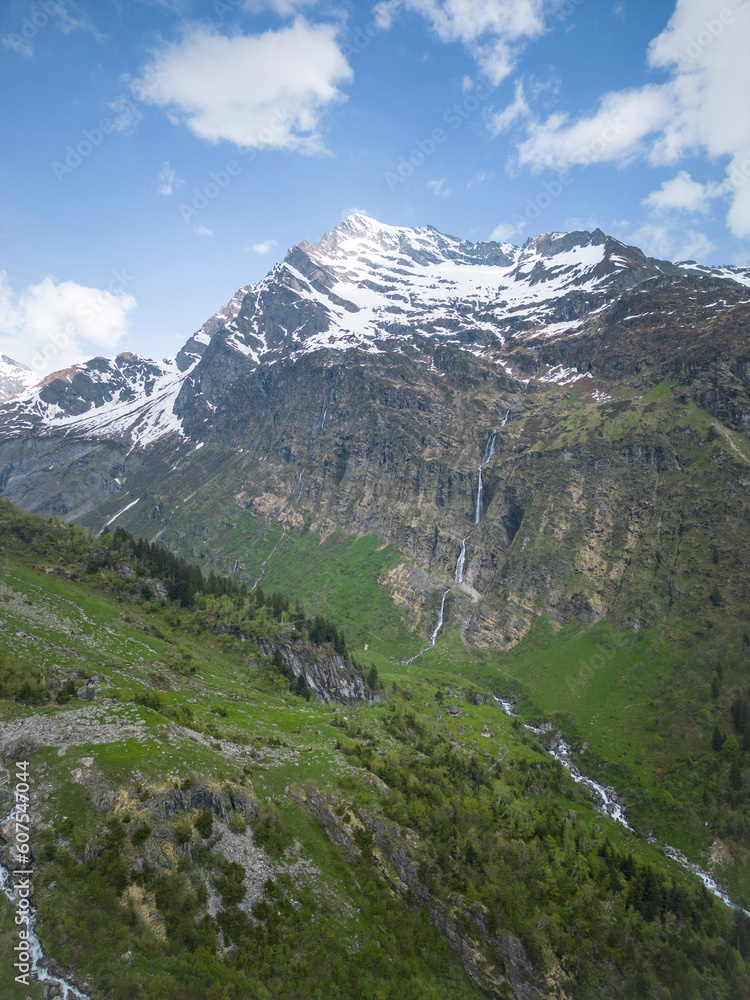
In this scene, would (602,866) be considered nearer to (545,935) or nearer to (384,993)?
(545,935)

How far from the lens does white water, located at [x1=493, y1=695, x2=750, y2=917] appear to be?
221 feet

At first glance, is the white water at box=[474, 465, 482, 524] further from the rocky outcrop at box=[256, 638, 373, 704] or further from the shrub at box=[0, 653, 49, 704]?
the shrub at box=[0, 653, 49, 704]

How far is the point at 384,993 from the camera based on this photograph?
102 feet

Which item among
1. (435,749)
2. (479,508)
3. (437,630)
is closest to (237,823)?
(435,749)

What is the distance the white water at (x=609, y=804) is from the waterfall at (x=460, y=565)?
55.9 metres

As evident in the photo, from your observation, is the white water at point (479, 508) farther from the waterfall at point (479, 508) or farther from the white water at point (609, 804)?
the white water at point (609, 804)

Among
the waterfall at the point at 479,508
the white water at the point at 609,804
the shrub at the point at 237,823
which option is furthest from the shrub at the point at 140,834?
the waterfall at the point at 479,508

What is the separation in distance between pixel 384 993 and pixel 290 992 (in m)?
6.84

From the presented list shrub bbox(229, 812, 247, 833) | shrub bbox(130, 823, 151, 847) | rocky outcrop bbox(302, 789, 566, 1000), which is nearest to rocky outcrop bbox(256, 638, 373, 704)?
rocky outcrop bbox(302, 789, 566, 1000)

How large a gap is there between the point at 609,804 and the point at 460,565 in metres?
96.2

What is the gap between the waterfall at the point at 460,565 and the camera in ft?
561

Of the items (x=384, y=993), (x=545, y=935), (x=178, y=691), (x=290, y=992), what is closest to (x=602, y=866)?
(x=545, y=935)

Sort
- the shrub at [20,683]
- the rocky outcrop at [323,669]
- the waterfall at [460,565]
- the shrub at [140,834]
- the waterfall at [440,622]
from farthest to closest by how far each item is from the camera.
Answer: the waterfall at [460,565]
the waterfall at [440,622]
the rocky outcrop at [323,669]
the shrub at [20,683]
the shrub at [140,834]

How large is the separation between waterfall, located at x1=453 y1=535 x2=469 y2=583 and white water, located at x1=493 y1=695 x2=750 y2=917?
2203 inches
